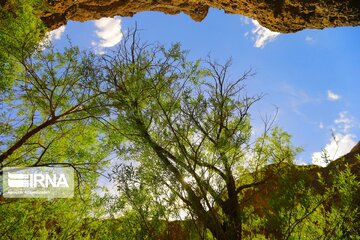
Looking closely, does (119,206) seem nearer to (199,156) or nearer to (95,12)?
(199,156)

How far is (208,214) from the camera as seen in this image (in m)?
8.27

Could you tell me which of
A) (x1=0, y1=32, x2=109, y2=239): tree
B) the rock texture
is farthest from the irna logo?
the rock texture

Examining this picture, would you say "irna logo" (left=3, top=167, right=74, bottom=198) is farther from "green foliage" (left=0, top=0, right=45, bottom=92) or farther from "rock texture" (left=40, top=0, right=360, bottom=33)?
"rock texture" (left=40, top=0, right=360, bottom=33)

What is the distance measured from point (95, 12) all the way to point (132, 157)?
11366 mm

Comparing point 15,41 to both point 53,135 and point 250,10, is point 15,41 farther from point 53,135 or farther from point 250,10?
point 250,10

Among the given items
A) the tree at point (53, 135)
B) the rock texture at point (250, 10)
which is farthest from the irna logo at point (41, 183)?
the rock texture at point (250, 10)

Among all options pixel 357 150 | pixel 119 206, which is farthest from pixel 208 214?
pixel 357 150

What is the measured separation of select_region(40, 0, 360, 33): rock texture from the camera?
30.5ft

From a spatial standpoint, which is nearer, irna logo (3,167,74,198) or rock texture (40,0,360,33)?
rock texture (40,0,360,33)

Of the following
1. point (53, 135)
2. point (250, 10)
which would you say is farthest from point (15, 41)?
point (250, 10)

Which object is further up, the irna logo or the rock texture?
the rock texture

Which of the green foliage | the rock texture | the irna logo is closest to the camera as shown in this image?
the green foliage

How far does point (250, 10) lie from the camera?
12.1 m

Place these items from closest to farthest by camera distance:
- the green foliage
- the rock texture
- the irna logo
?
the green foliage → the rock texture → the irna logo
